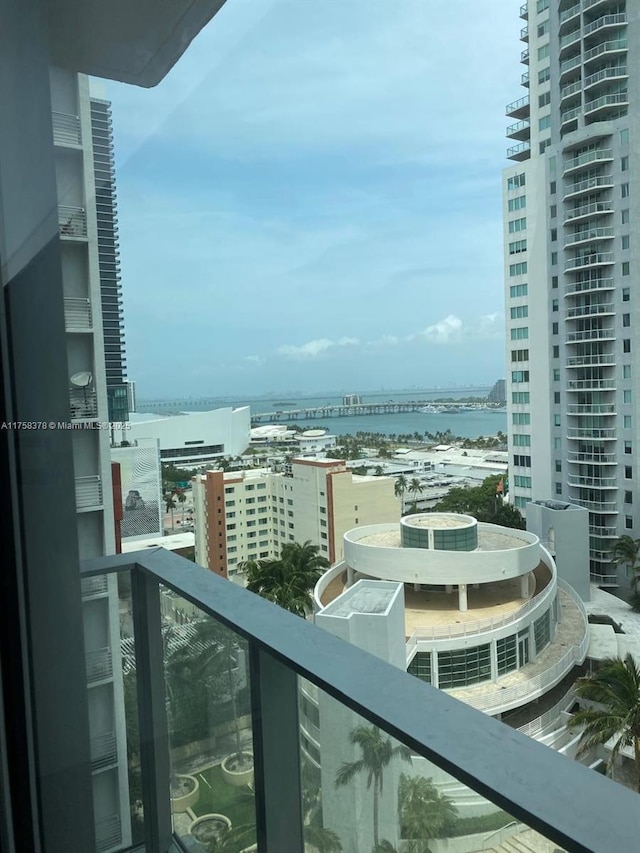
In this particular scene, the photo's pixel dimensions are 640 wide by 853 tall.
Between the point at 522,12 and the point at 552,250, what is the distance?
1.71 feet

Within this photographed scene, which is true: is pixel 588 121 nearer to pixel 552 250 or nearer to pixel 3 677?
pixel 552 250

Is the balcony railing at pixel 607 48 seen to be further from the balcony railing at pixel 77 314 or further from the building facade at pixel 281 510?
the balcony railing at pixel 77 314

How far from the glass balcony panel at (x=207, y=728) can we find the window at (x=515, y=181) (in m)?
1.19

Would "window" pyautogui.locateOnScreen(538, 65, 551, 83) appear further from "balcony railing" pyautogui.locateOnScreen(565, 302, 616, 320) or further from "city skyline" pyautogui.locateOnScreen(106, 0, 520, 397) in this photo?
"balcony railing" pyautogui.locateOnScreen(565, 302, 616, 320)

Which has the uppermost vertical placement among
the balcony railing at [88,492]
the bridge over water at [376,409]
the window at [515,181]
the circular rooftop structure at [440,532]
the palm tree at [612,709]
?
the window at [515,181]

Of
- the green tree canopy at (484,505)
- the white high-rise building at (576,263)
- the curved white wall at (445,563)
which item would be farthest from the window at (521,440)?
the curved white wall at (445,563)

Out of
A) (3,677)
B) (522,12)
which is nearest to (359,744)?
(3,677)

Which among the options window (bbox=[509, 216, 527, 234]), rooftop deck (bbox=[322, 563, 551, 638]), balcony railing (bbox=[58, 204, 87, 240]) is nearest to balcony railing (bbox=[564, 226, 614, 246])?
window (bbox=[509, 216, 527, 234])

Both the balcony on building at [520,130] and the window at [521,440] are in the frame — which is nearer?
the balcony on building at [520,130]

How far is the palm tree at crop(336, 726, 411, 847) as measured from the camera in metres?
0.76

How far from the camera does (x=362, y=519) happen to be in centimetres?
166

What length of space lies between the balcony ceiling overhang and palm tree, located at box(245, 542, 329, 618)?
115cm

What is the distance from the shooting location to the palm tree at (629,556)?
56.5 inches

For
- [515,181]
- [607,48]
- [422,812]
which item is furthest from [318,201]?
[422,812]
